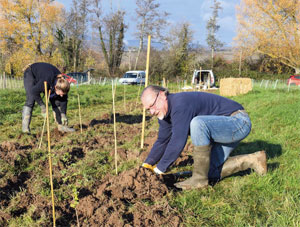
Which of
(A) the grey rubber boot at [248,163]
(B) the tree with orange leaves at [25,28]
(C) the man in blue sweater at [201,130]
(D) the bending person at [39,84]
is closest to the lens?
(C) the man in blue sweater at [201,130]

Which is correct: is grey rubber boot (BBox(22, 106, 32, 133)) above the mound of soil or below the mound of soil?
above

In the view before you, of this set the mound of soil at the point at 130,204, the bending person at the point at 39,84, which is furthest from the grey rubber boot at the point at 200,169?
the bending person at the point at 39,84

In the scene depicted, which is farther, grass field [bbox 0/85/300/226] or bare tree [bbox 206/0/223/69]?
bare tree [bbox 206/0/223/69]

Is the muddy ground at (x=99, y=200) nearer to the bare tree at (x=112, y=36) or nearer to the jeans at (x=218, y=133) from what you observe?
the jeans at (x=218, y=133)

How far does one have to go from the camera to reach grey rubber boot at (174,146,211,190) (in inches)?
101

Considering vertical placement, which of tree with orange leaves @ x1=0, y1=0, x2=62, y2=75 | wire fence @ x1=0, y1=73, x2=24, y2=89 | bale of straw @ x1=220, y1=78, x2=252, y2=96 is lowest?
wire fence @ x1=0, y1=73, x2=24, y2=89

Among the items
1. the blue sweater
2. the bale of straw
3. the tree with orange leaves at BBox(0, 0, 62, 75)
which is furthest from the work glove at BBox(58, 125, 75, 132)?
the tree with orange leaves at BBox(0, 0, 62, 75)

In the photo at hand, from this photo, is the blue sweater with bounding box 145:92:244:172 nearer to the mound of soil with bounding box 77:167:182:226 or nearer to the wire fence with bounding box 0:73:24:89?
the mound of soil with bounding box 77:167:182:226

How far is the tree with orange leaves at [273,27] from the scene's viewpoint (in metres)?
22.8

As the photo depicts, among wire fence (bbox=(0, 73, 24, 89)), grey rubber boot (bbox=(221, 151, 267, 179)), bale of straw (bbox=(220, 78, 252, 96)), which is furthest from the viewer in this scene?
wire fence (bbox=(0, 73, 24, 89))

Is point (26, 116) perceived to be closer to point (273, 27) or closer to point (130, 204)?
point (130, 204)

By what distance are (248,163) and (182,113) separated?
1.01 meters

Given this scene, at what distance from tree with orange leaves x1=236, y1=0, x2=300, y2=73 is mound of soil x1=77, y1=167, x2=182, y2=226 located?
82.4 feet

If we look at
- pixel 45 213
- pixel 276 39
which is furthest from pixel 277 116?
pixel 276 39
